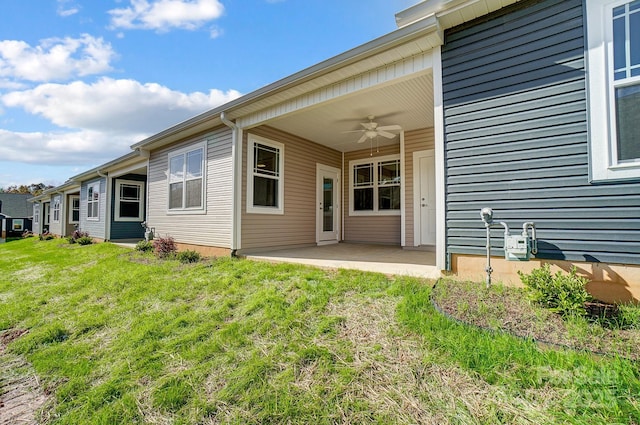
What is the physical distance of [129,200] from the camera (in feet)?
37.1

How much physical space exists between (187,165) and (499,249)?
700 cm

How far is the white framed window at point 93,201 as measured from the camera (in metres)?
11.6

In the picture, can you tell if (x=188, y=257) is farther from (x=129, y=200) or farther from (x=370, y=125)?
(x=129, y=200)

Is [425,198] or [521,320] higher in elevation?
[425,198]

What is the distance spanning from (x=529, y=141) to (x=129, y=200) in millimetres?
12961

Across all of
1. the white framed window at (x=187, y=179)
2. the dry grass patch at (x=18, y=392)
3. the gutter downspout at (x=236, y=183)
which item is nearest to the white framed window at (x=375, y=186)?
the gutter downspout at (x=236, y=183)

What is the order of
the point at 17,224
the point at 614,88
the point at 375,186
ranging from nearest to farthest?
the point at 614,88 → the point at 375,186 → the point at 17,224

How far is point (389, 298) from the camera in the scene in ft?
9.66

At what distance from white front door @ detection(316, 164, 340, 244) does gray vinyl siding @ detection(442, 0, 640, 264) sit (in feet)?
14.4

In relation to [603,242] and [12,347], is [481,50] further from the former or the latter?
[12,347]

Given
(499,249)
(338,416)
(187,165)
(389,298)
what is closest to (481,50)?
(499,249)

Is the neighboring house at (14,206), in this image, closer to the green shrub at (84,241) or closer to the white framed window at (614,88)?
the green shrub at (84,241)

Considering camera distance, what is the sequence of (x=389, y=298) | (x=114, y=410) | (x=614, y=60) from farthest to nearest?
(x=389, y=298)
(x=614, y=60)
(x=114, y=410)

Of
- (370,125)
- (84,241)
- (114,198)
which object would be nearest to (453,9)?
(370,125)
